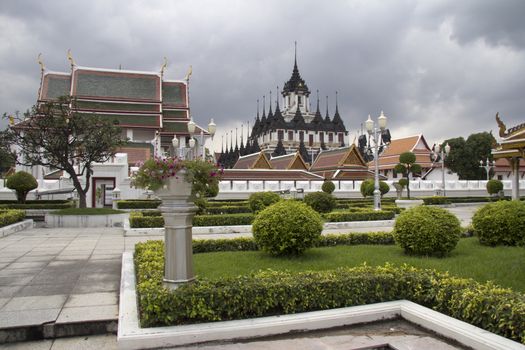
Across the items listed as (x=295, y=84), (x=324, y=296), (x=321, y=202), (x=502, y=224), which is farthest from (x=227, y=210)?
(x=295, y=84)

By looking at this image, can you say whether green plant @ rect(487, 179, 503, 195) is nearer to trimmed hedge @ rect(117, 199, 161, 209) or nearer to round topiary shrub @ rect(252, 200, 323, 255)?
trimmed hedge @ rect(117, 199, 161, 209)

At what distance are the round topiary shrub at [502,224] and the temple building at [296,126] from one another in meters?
75.5

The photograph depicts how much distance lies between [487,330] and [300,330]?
6.31 ft

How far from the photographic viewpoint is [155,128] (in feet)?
133

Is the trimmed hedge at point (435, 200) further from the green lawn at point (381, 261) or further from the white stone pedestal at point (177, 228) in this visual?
the white stone pedestal at point (177, 228)

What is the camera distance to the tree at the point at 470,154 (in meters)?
49.1

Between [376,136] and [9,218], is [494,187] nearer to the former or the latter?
[376,136]

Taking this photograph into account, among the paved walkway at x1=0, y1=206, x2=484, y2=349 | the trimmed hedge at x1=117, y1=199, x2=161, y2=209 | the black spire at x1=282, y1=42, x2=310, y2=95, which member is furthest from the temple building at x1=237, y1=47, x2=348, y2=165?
the paved walkway at x1=0, y1=206, x2=484, y2=349

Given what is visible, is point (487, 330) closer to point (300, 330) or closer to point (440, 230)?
point (300, 330)

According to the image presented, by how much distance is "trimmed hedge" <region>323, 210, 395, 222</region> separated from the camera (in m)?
16.1

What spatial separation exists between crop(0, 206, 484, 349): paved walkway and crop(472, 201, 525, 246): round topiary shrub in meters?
7.23

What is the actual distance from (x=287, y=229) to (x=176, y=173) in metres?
3.18

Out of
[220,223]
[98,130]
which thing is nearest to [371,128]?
[220,223]

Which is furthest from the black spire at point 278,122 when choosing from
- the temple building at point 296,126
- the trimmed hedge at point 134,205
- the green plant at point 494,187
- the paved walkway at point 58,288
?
the paved walkway at point 58,288
